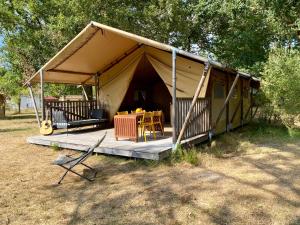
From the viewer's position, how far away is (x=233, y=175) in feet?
17.1

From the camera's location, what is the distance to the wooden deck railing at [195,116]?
6.75 meters

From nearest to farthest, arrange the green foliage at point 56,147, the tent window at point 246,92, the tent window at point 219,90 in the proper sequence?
the green foliage at point 56,147 < the tent window at point 219,90 < the tent window at point 246,92

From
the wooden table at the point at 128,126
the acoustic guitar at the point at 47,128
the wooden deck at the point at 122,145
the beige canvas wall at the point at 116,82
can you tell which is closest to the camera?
the wooden deck at the point at 122,145

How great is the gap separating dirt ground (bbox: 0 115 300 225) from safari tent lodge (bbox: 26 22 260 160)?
852 mm

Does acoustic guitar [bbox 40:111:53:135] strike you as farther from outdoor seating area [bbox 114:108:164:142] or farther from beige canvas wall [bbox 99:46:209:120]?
beige canvas wall [bbox 99:46:209:120]

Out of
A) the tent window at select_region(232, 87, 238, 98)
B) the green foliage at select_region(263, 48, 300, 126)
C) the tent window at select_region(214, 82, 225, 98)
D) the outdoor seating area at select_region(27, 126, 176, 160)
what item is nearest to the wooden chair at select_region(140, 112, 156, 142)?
the outdoor seating area at select_region(27, 126, 176, 160)

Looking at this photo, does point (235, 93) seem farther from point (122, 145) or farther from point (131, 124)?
point (122, 145)

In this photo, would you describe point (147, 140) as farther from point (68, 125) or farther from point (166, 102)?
point (166, 102)

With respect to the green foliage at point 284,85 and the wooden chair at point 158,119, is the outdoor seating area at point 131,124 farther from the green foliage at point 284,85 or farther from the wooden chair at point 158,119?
the green foliage at point 284,85

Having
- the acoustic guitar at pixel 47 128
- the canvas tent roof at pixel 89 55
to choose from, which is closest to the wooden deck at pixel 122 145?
the acoustic guitar at pixel 47 128

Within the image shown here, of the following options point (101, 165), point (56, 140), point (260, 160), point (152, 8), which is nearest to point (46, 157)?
point (56, 140)

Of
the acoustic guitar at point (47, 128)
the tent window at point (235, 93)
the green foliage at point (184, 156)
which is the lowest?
the green foliage at point (184, 156)

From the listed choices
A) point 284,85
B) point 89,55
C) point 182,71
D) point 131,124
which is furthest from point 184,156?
point 284,85

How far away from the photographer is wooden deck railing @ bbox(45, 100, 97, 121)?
923 cm
